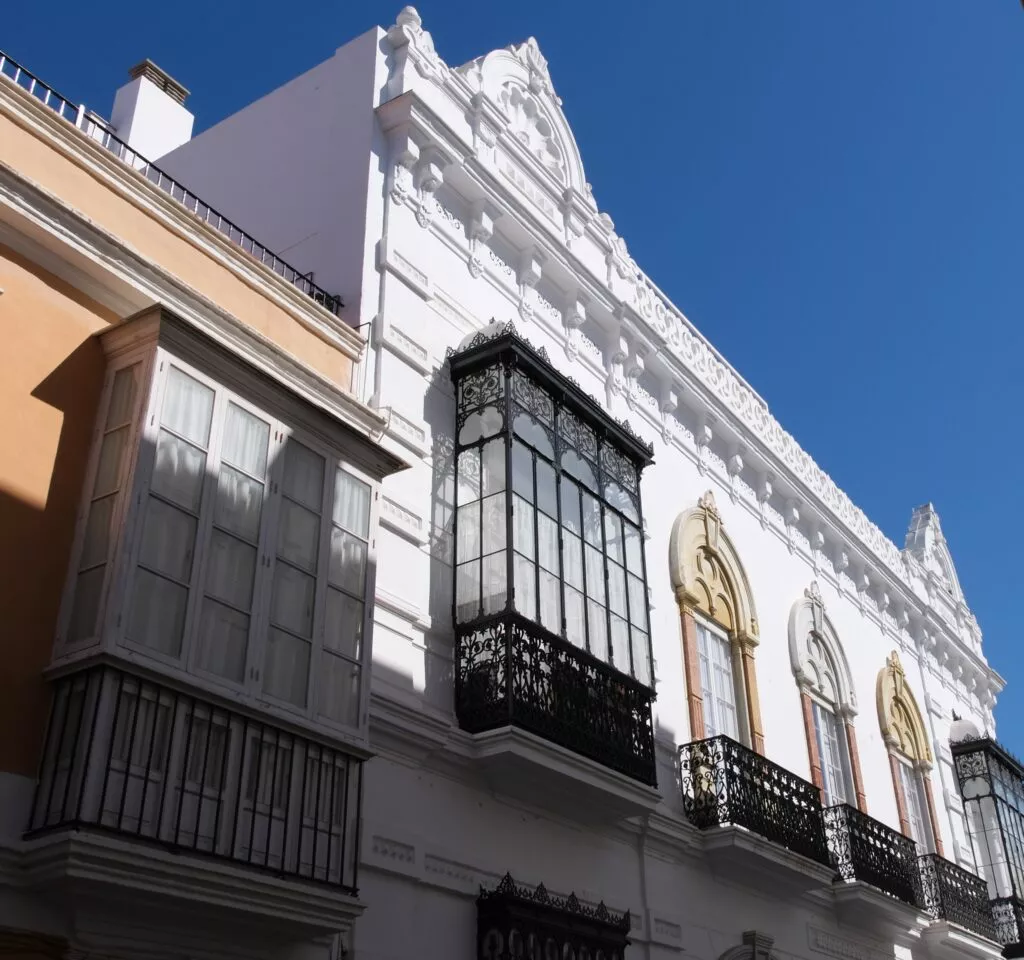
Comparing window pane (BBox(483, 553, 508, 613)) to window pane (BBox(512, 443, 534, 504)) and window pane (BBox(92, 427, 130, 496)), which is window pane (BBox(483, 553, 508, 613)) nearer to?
window pane (BBox(512, 443, 534, 504))

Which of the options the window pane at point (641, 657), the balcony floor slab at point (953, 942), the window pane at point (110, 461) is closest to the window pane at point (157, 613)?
the window pane at point (110, 461)

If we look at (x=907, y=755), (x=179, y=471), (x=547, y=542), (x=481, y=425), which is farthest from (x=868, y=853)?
(x=179, y=471)

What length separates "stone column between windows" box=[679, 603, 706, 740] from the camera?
11500 millimetres

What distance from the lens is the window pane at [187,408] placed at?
7.00 meters

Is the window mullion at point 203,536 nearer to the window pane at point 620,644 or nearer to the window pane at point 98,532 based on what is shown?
the window pane at point 98,532

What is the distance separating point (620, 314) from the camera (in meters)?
12.3

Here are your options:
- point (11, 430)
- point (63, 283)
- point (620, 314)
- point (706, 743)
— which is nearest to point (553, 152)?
point (620, 314)

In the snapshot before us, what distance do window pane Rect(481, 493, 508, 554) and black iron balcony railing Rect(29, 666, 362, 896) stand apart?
8.00ft

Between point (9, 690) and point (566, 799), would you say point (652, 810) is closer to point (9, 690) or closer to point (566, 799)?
point (566, 799)

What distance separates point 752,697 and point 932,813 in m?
4.97

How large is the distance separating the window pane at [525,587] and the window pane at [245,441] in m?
2.28

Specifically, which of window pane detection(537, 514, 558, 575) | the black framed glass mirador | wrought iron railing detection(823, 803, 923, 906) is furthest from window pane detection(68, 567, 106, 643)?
wrought iron railing detection(823, 803, 923, 906)

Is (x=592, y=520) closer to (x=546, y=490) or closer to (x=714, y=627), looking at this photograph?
(x=546, y=490)

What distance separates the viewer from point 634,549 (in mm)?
10711
